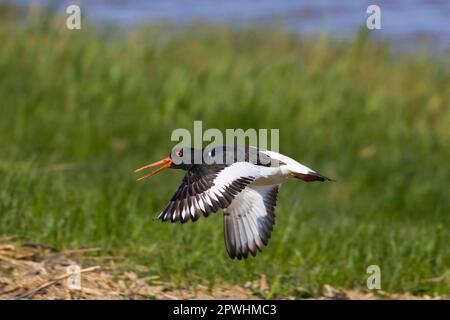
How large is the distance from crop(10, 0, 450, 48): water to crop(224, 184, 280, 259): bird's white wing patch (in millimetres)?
7737

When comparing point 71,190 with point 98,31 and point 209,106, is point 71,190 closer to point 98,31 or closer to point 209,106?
point 209,106

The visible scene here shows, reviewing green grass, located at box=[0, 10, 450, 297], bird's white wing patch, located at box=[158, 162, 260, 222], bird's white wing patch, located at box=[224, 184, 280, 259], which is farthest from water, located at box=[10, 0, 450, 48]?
bird's white wing patch, located at box=[158, 162, 260, 222]

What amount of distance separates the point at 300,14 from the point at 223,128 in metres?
6.23

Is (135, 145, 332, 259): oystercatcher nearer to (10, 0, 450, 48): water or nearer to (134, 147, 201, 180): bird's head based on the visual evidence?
(134, 147, 201, 180): bird's head

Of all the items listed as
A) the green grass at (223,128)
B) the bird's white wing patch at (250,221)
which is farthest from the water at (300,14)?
the bird's white wing patch at (250,221)

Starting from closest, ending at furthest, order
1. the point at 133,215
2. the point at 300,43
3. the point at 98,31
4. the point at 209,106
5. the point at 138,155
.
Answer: the point at 133,215
the point at 138,155
the point at 209,106
the point at 98,31
the point at 300,43

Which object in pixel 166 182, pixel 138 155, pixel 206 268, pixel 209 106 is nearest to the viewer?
pixel 206 268

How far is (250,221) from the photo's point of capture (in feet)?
20.7

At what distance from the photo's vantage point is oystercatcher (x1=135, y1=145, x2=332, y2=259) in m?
5.49

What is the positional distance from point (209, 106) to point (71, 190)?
3.29 metres

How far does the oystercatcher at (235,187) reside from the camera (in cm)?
549

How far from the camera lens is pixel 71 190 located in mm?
7652

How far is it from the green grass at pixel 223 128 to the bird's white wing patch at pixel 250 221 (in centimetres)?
35
